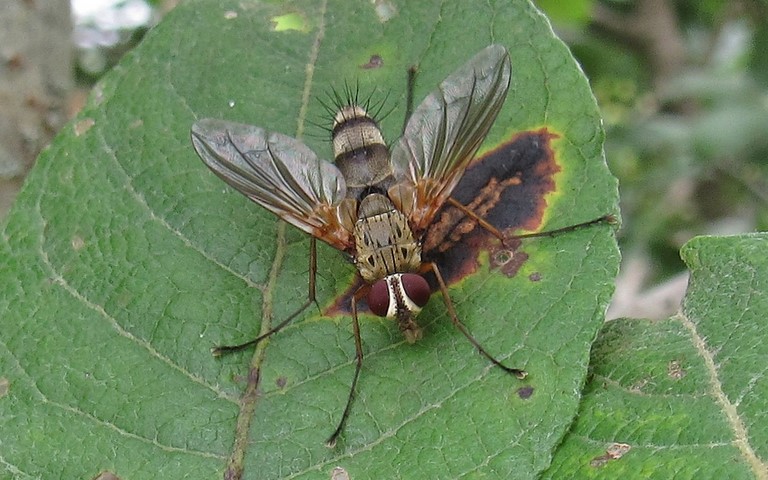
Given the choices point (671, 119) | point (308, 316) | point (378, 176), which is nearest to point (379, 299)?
point (308, 316)

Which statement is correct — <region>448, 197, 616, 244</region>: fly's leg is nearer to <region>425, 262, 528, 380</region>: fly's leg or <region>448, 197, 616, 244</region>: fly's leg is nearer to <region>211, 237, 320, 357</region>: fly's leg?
<region>425, 262, 528, 380</region>: fly's leg

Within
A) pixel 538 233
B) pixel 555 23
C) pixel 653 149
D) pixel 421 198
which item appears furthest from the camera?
pixel 653 149

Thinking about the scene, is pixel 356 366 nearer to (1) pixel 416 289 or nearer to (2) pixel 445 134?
(1) pixel 416 289

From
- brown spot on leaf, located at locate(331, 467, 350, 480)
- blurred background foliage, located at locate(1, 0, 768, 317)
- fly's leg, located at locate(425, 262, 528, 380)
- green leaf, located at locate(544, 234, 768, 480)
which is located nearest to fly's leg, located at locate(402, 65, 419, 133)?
fly's leg, located at locate(425, 262, 528, 380)

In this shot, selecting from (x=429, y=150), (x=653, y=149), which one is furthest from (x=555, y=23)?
(x=429, y=150)

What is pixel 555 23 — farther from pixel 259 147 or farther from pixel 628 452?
pixel 628 452

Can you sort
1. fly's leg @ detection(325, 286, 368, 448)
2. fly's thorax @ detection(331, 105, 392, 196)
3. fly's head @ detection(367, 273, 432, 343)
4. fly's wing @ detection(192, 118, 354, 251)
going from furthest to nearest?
fly's thorax @ detection(331, 105, 392, 196) → fly's wing @ detection(192, 118, 354, 251) → fly's head @ detection(367, 273, 432, 343) → fly's leg @ detection(325, 286, 368, 448)

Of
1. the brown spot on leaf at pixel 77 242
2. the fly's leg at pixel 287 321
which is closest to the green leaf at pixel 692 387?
the fly's leg at pixel 287 321
